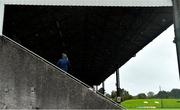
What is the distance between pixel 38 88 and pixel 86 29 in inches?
435

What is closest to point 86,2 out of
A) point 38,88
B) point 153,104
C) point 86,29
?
point 38,88

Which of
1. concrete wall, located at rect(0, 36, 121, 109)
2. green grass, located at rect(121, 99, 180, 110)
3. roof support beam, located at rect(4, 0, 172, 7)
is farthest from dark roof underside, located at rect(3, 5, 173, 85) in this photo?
concrete wall, located at rect(0, 36, 121, 109)

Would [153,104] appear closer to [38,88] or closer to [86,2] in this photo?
[86,2]

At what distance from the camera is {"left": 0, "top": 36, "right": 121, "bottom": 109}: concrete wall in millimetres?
9570

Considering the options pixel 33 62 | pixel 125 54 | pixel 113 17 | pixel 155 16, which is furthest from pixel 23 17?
pixel 125 54

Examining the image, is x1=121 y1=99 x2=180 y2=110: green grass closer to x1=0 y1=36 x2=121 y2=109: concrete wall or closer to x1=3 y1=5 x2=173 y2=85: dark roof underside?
x1=3 y1=5 x2=173 y2=85: dark roof underside

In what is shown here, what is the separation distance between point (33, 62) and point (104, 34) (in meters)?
11.8

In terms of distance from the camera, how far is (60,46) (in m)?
24.9

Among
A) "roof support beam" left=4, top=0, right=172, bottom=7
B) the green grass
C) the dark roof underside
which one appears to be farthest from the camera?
the green grass

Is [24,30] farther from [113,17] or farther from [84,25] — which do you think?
[113,17]

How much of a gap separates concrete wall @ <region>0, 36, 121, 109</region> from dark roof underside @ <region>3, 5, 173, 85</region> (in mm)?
5724

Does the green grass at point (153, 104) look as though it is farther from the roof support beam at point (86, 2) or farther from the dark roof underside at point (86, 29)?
the roof support beam at point (86, 2)

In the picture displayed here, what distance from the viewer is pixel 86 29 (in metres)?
20.4

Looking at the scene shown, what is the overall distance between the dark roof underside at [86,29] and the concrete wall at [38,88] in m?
5.72
